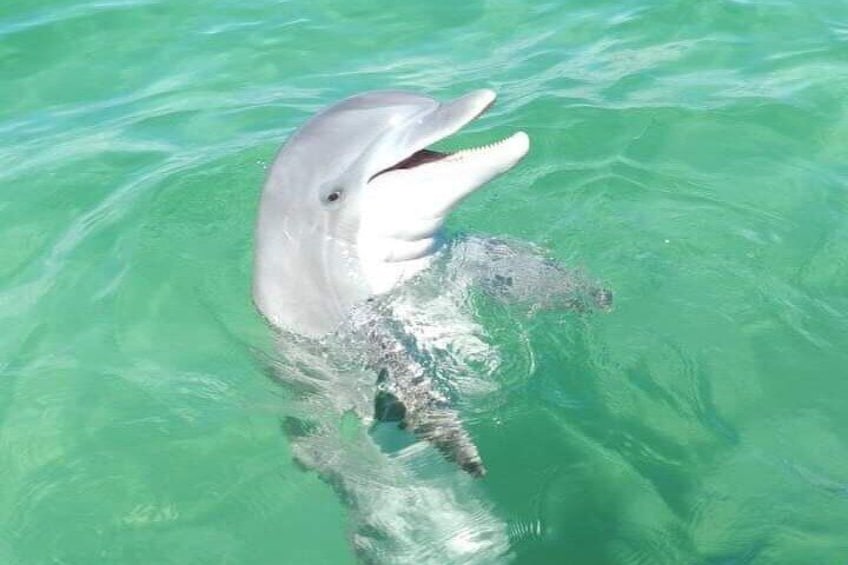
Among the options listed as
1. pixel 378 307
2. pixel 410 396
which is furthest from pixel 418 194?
pixel 410 396

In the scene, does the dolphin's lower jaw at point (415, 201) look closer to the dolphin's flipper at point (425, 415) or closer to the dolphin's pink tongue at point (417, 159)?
the dolphin's pink tongue at point (417, 159)

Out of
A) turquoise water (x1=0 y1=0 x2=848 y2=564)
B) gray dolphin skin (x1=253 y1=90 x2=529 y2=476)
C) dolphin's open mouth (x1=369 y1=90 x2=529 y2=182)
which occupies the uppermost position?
dolphin's open mouth (x1=369 y1=90 x2=529 y2=182)

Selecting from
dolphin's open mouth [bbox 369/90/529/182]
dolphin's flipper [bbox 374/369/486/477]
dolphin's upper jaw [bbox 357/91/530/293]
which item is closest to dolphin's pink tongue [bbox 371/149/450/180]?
dolphin's upper jaw [bbox 357/91/530/293]

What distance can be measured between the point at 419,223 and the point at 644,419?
5.76 ft

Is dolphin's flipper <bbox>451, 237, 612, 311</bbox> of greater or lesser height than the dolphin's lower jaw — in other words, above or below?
below

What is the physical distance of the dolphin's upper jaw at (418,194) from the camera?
5.46m

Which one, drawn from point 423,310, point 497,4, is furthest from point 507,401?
point 497,4

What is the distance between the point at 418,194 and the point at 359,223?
44 cm

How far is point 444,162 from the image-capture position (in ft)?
18.2

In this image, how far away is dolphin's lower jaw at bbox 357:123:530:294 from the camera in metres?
5.48

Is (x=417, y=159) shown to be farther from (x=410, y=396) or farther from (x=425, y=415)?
(x=425, y=415)

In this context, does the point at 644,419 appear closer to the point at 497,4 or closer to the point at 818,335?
the point at 818,335

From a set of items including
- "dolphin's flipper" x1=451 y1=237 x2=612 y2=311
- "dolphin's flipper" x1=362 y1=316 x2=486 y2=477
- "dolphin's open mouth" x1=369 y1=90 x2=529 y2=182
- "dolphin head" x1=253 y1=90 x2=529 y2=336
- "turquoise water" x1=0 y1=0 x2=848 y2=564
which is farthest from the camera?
"dolphin's flipper" x1=451 y1=237 x2=612 y2=311

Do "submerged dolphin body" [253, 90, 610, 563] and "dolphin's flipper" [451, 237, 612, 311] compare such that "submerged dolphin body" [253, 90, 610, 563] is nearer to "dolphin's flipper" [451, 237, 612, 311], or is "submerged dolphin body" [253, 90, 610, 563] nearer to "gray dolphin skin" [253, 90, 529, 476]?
"gray dolphin skin" [253, 90, 529, 476]
